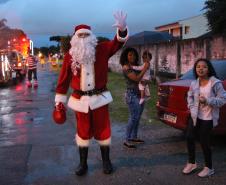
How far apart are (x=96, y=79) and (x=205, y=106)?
1.54 metres

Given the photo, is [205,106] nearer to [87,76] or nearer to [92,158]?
[87,76]

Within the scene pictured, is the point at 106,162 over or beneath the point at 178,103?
beneath

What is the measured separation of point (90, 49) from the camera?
6.89 m

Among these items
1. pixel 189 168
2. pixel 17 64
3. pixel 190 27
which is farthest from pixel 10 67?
pixel 190 27

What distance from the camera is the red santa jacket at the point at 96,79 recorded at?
6957mm

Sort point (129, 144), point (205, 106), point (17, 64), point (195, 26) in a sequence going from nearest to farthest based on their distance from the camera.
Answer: point (205, 106) → point (129, 144) → point (17, 64) → point (195, 26)

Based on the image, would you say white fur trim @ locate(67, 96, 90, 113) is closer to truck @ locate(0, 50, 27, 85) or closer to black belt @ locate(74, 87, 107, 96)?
black belt @ locate(74, 87, 107, 96)

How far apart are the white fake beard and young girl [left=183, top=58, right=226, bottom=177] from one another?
4.70 ft

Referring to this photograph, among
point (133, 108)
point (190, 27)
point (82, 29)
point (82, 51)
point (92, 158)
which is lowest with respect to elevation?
point (92, 158)

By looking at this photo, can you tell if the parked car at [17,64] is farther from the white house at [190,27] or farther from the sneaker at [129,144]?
the white house at [190,27]

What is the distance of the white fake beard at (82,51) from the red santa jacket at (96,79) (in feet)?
0.28

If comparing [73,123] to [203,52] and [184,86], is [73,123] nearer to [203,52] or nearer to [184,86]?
[184,86]

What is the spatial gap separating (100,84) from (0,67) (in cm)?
1799

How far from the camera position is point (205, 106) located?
660 cm
